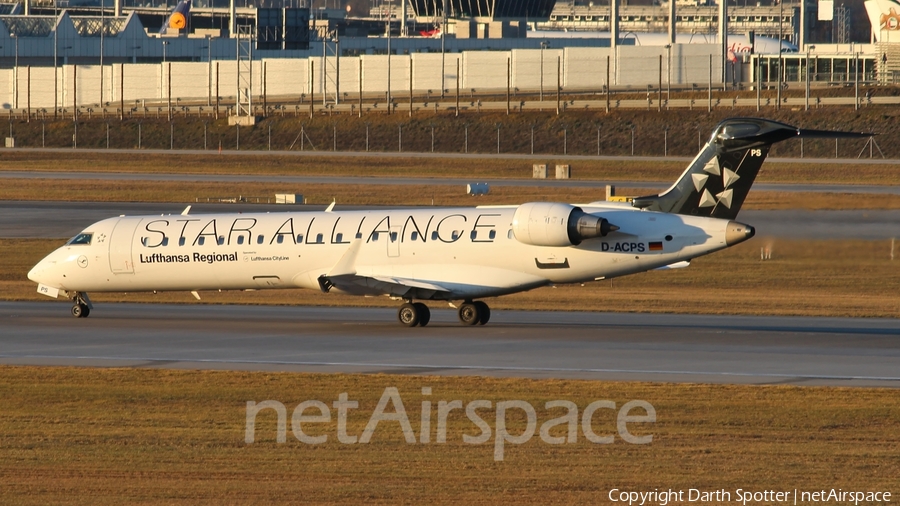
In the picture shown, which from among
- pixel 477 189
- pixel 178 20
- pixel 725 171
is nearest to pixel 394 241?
pixel 725 171

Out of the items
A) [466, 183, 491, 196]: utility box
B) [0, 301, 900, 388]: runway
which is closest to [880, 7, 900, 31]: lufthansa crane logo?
[466, 183, 491, 196]: utility box

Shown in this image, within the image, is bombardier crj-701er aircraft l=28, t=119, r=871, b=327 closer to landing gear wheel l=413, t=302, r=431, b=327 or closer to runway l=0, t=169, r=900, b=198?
landing gear wheel l=413, t=302, r=431, b=327

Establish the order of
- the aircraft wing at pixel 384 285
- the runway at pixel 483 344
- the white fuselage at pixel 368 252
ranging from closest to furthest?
the runway at pixel 483 344 → the white fuselage at pixel 368 252 → the aircraft wing at pixel 384 285

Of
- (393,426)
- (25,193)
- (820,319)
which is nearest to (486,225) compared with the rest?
(820,319)

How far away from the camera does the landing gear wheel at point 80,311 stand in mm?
36688

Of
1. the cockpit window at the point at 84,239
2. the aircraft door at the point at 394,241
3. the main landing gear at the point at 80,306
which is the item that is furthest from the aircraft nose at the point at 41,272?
the aircraft door at the point at 394,241

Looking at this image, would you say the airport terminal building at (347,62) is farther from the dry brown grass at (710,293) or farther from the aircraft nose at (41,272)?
the aircraft nose at (41,272)

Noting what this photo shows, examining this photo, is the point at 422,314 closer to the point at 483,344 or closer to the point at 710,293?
the point at 483,344

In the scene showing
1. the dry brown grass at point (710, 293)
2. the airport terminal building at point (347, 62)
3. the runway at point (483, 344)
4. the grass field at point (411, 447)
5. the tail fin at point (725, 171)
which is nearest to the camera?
the grass field at point (411, 447)

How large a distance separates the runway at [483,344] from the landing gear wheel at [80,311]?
0.29 meters

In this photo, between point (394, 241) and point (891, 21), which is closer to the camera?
point (394, 241)

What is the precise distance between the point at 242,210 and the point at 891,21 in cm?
8485

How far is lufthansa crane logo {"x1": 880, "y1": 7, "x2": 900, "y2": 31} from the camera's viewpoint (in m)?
125

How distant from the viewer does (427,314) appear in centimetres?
3406
